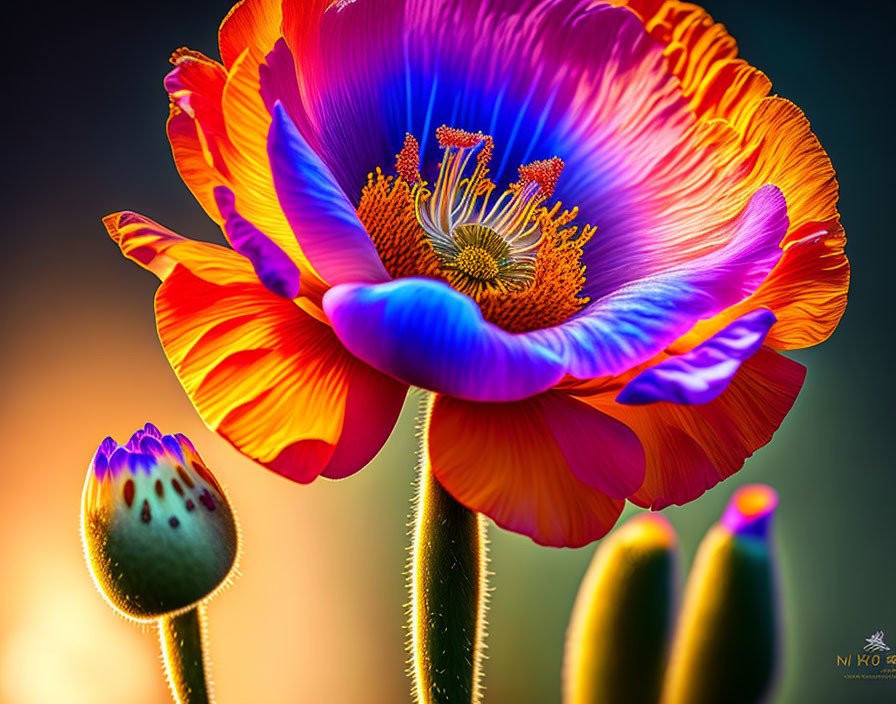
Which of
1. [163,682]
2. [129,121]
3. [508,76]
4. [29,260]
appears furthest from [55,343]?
[508,76]

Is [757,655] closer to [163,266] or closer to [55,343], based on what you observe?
[163,266]

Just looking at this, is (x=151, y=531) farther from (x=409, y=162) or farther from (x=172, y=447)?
(x=409, y=162)

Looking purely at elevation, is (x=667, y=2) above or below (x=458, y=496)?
above
